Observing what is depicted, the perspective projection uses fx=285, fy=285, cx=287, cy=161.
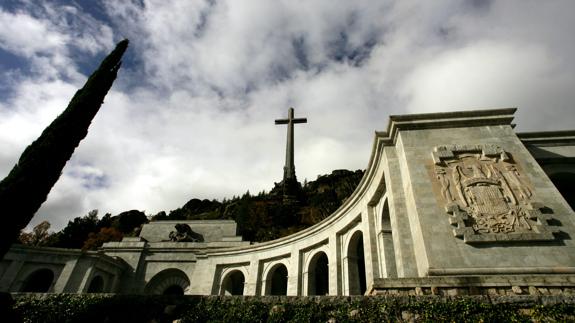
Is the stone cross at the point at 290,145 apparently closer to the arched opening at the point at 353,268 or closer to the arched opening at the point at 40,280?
the arched opening at the point at 353,268

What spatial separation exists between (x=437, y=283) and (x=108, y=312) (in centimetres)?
860

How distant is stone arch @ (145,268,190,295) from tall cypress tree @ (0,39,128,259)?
16.1 metres

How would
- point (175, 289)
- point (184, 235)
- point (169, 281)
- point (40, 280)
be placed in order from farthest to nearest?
1. point (184, 235)
2. point (175, 289)
3. point (169, 281)
4. point (40, 280)

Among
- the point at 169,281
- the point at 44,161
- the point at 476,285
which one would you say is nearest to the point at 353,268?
the point at 476,285

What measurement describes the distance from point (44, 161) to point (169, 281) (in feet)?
57.0

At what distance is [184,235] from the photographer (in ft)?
89.0

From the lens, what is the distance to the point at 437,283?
6754 mm

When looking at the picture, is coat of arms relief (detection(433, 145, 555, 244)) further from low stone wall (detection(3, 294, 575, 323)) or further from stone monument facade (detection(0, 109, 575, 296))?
low stone wall (detection(3, 294, 575, 323))

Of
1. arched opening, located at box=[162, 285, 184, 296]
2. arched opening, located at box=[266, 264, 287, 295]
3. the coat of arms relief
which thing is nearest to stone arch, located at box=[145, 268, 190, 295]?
arched opening, located at box=[162, 285, 184, 296]

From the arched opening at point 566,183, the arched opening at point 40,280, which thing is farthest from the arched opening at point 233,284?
the arched opening at point 566,183

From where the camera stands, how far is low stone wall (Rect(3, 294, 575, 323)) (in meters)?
5.52

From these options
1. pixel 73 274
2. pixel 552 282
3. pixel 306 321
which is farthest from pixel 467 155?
pixel 73 274

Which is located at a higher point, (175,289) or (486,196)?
(486,196)

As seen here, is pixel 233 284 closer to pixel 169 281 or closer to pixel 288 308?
pixel 169 281
